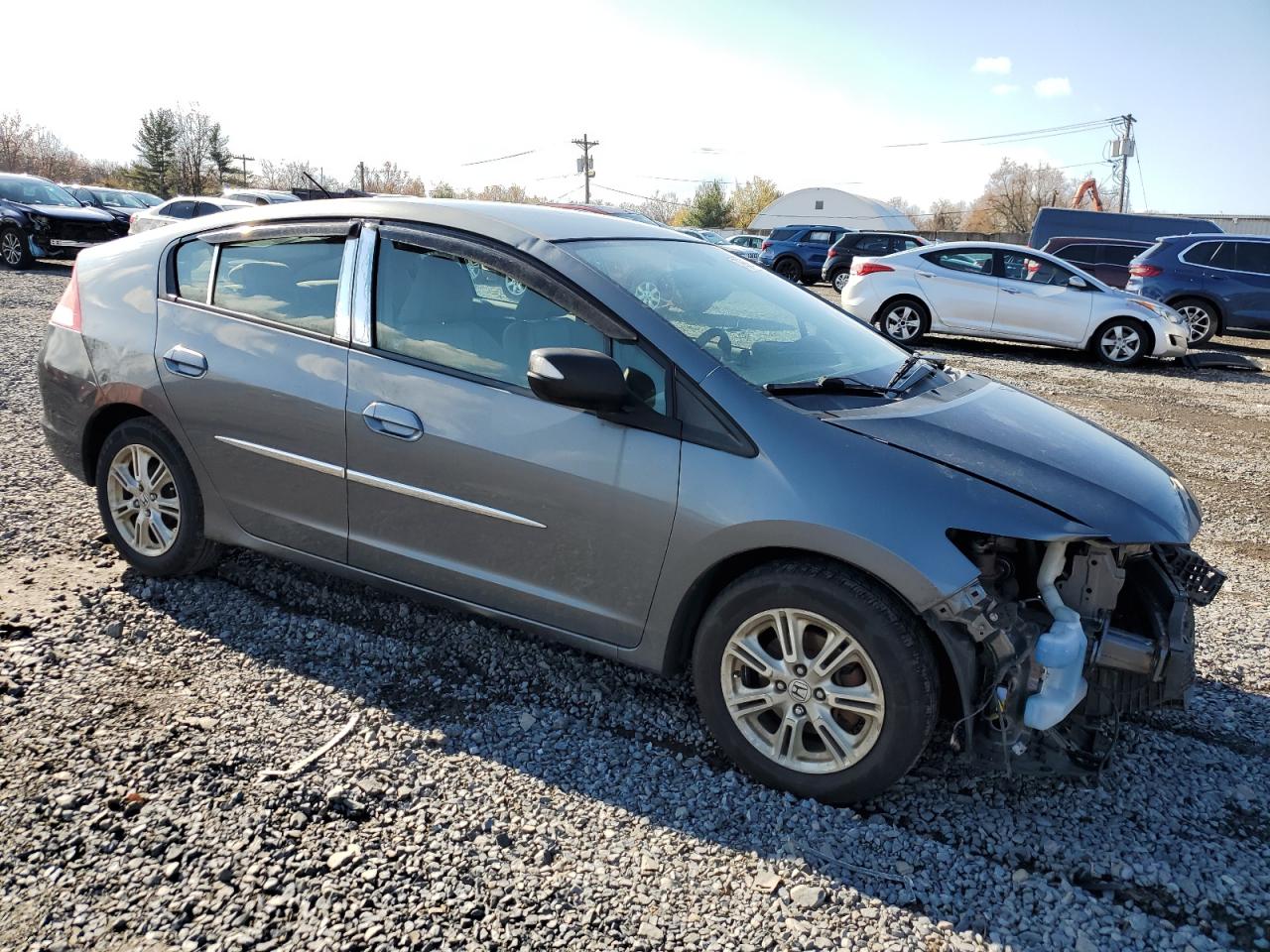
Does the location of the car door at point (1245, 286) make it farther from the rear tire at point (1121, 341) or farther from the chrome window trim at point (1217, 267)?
the rear tire at point (1121, 341)

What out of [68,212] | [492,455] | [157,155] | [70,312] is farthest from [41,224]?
[157,155]

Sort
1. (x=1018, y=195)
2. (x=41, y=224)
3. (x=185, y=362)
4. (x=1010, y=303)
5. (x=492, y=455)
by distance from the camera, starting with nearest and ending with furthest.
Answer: (x=492, y=455) < (x=185, y=362) < (x=1010, y=303) < (x=41, y=224) < (x=1018, y=195)

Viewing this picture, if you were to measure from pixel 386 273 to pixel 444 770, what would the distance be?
181cm

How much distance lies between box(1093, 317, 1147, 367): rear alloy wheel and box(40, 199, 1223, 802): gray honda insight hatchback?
9.94 m

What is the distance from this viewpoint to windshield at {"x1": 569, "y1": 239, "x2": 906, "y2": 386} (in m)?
3.11

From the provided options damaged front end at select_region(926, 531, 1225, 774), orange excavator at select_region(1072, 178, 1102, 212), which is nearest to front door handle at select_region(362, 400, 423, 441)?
damaged front end at select_region(926, 531, 1225, 774)

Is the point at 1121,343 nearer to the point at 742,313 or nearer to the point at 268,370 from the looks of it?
the point at 742,313

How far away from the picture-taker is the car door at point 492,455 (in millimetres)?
2875

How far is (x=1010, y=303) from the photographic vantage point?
41.0 ft

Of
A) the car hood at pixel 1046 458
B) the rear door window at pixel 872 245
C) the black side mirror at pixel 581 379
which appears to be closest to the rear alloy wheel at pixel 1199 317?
the rear door window at pixel 872 245

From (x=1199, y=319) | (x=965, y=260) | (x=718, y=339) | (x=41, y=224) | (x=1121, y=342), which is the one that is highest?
(x=41, y=224)

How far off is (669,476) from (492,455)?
2.07ft

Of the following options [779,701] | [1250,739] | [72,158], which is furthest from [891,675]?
[72,158]

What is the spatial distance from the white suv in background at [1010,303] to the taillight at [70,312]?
33.0 ft
